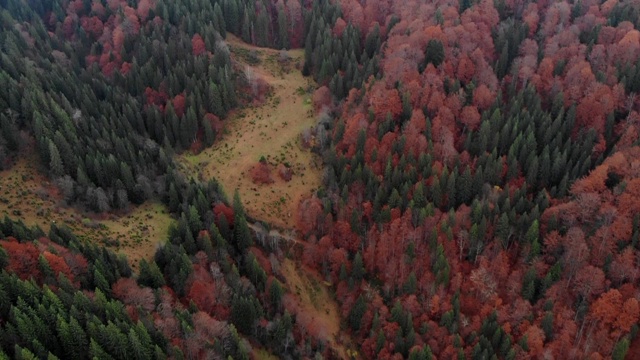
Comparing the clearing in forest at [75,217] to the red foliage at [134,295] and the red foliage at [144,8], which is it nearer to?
the red foliage at [134,295]

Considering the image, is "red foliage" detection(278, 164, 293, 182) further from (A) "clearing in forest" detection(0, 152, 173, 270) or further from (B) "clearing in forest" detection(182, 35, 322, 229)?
(A) "clearing in forest" detection(0, 152, 173, 270)

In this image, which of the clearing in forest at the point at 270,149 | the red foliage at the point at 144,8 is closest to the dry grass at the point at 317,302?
the clearing in forest at the point at 270,149

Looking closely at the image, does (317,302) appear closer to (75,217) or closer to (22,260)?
(75,217)

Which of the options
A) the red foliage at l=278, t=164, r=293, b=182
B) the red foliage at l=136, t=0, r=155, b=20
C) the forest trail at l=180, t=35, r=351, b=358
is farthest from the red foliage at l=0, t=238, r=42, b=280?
the red foliage at l=136, t=0, r=155, b=20

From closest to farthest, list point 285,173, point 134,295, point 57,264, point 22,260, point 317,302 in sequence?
point 22,260 → point 57,264 → point 134,295 → point 317,302 → point 285,173

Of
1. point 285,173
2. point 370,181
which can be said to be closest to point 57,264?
point 285,173

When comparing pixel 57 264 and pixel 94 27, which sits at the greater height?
pixel 94 27

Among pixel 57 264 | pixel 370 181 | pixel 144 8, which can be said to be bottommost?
pixel 370 181
